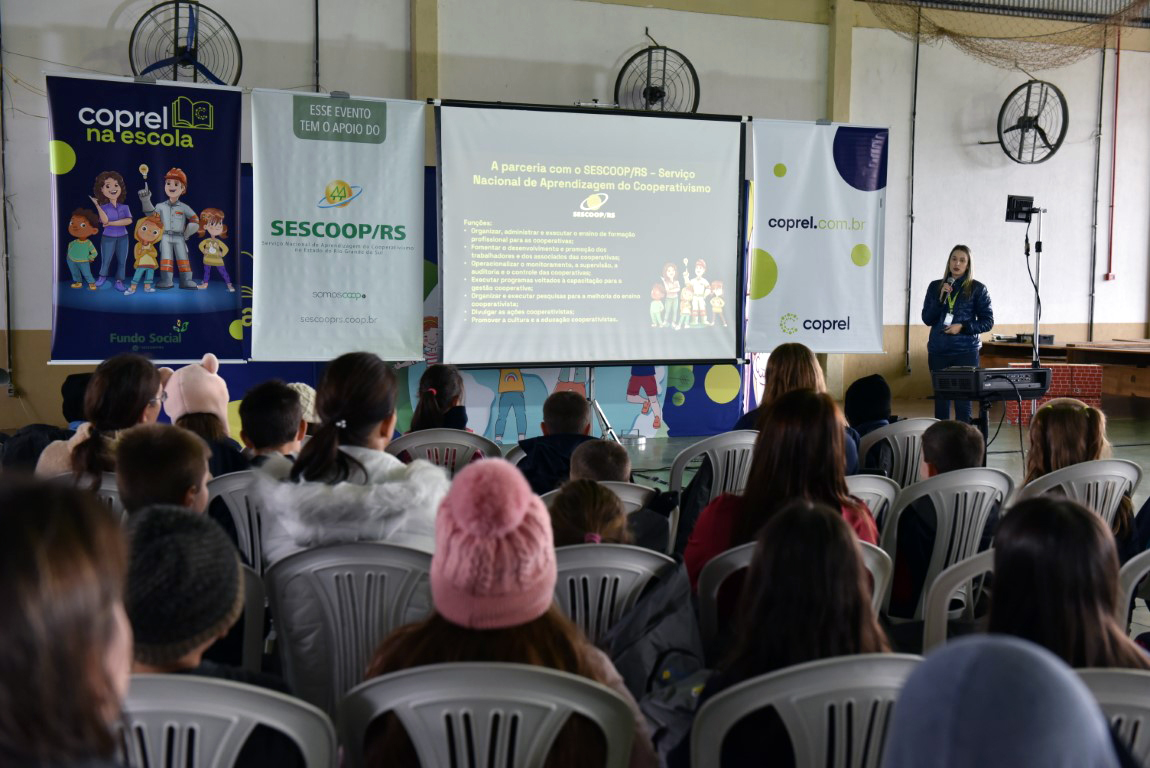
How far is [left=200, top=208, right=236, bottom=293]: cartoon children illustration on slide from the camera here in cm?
546

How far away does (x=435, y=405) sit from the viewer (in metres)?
3.98

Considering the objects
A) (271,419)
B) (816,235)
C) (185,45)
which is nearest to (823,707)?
(271,419)

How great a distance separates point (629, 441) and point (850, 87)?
4.68 m

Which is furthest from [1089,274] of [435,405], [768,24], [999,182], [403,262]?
[435,405]

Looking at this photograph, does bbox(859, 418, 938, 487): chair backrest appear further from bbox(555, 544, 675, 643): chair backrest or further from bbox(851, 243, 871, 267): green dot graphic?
bbox(851, 243, 871, 267): green dot graphic

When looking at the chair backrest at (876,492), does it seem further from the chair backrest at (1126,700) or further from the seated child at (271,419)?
the seated child at (271,419)

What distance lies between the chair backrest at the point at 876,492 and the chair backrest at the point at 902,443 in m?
0.96

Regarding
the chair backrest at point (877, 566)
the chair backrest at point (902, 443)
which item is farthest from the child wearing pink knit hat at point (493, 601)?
the chair backrest at point (902, 443)

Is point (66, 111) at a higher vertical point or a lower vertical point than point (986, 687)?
higher

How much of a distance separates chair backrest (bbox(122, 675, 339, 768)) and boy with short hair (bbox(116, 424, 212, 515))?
3.04 ft

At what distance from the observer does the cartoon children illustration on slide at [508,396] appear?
6.93 metres

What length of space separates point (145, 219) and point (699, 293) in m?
3.54

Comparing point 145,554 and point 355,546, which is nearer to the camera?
point 145,554

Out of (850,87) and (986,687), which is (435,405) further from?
(850,87)
